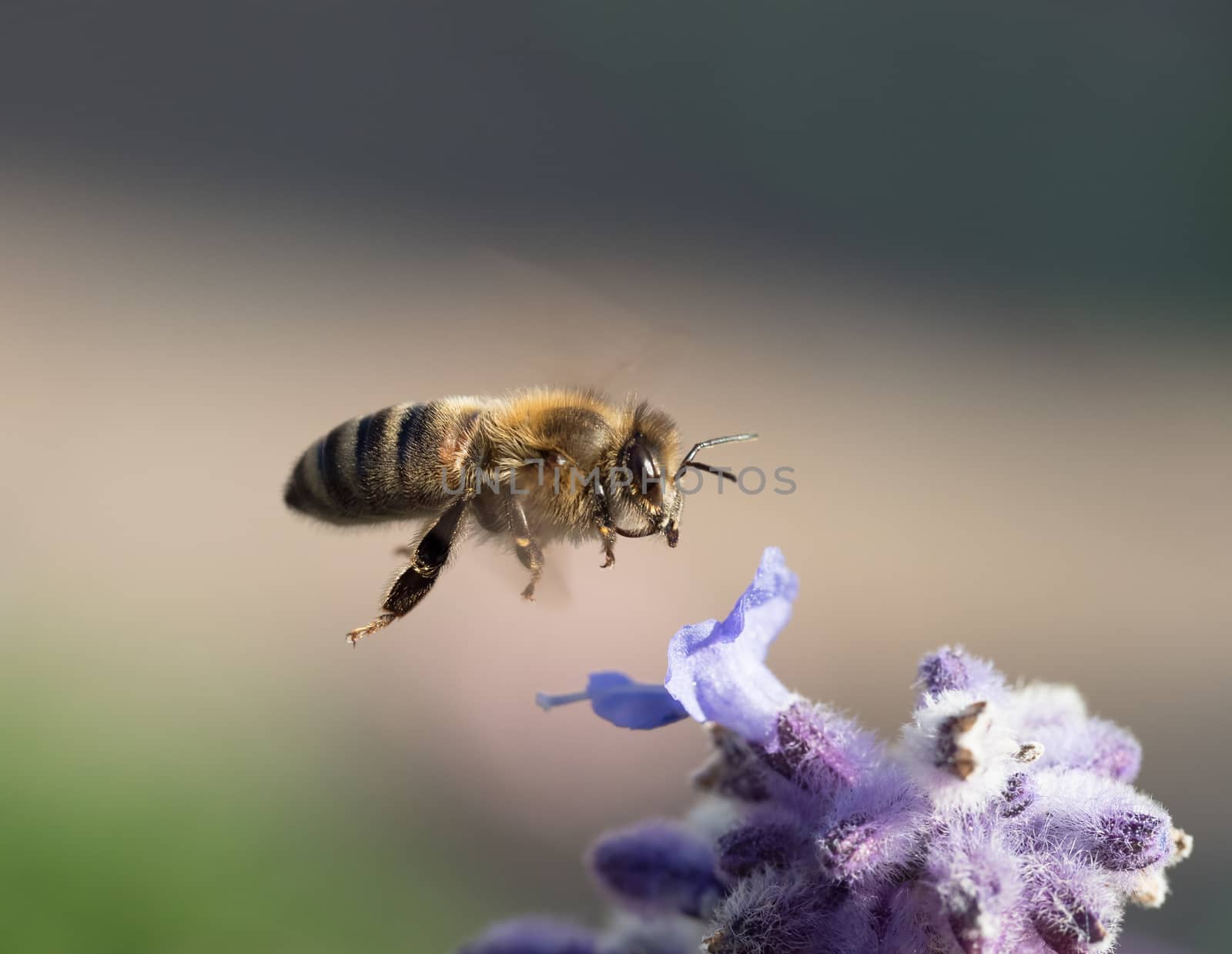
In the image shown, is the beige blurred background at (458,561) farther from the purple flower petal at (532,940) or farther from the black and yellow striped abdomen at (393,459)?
the purple flower petal at (532,940)

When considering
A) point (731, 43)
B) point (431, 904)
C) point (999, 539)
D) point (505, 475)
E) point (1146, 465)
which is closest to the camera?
point (505, 475)

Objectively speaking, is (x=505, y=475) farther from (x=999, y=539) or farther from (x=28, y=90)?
(x=28, y=90)

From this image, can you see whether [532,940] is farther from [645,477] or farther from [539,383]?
[539,383]

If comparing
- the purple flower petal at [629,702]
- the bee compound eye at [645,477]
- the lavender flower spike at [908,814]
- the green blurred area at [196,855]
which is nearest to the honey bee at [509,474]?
the bee compound eye at [645,477]

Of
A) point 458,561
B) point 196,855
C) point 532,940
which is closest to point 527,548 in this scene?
point 532,940

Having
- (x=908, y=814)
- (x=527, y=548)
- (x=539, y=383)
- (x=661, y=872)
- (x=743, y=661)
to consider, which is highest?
(x=539, y=383)

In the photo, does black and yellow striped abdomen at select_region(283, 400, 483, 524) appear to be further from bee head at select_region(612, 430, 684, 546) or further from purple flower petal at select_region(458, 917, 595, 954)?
purple flower petal at select_region(458, 917, 595, 954)

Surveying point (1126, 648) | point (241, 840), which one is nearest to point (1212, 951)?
point (1126, 648)
